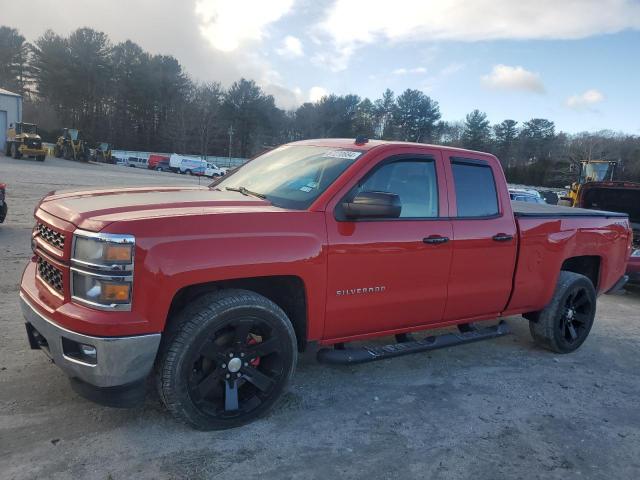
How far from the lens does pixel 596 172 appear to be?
23.0 meters

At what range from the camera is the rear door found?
166 inches

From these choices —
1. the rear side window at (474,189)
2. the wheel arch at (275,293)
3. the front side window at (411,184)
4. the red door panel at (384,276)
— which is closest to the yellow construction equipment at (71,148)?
the rear side window at (474,189)

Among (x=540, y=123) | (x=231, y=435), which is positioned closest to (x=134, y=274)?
(x=231, y=435)

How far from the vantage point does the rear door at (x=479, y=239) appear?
13.8 ft

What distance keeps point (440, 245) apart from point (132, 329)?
7.71ft

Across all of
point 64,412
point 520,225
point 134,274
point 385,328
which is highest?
point 520,225

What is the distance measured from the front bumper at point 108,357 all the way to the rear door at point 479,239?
7.96 ft

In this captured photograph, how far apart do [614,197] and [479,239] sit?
6655 millimetres

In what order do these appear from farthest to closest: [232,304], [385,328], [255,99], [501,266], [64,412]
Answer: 1. [255,99]
2. [501,266]
3. [385,328]
4. [64,412]
5. [232,304]

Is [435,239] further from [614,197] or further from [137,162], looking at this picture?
[137,162]

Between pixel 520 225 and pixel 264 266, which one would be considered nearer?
pixel 264 266

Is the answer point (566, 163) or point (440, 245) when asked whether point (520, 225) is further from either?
point (566, 163)

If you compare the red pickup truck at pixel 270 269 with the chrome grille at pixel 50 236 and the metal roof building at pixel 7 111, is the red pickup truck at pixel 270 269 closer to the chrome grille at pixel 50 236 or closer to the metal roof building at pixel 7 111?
the chrome grille at pixel 50 236

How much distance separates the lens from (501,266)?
14.8ft
